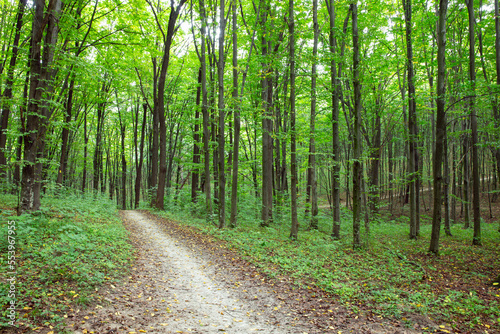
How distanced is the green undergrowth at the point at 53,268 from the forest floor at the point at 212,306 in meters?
0.26

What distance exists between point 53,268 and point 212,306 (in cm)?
288

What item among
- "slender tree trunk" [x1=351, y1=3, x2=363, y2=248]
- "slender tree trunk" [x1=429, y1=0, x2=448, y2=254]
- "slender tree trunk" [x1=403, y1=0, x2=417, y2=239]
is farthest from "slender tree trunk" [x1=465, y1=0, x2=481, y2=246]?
"slender tree trunk" [x1=351, y1=3, x2=363, y2=248]

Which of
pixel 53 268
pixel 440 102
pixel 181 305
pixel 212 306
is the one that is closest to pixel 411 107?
pixel 440 102

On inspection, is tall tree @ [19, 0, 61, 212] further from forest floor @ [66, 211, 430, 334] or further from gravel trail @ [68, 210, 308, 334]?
gravel trail @ [68, 210, 308, 334]

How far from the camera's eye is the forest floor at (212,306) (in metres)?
3.89

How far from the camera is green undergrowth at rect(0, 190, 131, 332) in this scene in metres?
3.45

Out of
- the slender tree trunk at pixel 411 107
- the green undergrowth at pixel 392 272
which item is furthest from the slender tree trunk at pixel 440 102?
the green undergrowth at pixel 392 272

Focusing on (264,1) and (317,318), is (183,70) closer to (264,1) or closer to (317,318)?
(264,1)

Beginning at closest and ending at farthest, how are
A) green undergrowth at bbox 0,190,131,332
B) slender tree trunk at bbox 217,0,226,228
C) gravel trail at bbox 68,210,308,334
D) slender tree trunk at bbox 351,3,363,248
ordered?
green undergrowth at bbox 0,190,131,332 → gravel trail at bbox 68,210,308,334 → slender tree trunk at bbox 351,3,363,248 → slender tree trunk at bbox 217,0,226,228

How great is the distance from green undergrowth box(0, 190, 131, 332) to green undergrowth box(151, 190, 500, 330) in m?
3.70

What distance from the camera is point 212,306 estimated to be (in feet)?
15.4

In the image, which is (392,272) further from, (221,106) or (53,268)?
(221,106)

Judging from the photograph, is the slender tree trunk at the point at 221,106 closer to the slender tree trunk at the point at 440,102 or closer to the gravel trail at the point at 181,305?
the gravel trail at the point at 181,305

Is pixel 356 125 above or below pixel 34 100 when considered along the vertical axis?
below
